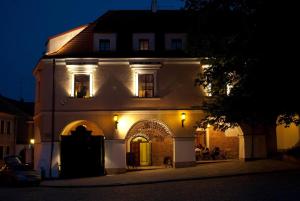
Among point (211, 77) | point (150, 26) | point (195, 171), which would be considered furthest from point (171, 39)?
point (195, 171)

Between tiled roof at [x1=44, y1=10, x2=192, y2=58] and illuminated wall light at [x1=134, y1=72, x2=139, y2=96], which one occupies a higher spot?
tiled roof at [x1=44, y1=10, x2=192, y2=58]

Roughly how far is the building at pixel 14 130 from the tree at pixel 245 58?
34368 millimetres

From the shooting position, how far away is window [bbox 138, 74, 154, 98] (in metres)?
32.5

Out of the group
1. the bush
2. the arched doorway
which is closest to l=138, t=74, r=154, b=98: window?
the arched doorway

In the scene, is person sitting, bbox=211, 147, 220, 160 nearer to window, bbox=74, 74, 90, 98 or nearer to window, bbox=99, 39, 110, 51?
window, bbox=74, 74, 90, 98

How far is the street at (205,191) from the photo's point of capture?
1764 cm

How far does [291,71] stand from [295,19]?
7.87ft

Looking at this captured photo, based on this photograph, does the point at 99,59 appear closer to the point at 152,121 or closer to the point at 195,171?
the point at 152,121

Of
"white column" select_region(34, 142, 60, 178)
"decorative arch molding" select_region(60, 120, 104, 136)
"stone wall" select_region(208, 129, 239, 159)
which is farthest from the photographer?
"stone wall" select_region(208, 129, 239, 159)

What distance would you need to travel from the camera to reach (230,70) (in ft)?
80.5

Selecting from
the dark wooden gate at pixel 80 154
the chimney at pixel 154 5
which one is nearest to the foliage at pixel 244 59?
the dark wooden gate at pixel 80 154

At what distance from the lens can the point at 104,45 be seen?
33469 mm

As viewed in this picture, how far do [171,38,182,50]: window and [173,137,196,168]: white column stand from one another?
6.74 m

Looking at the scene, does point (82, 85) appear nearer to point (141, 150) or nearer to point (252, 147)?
point (141, 150)
